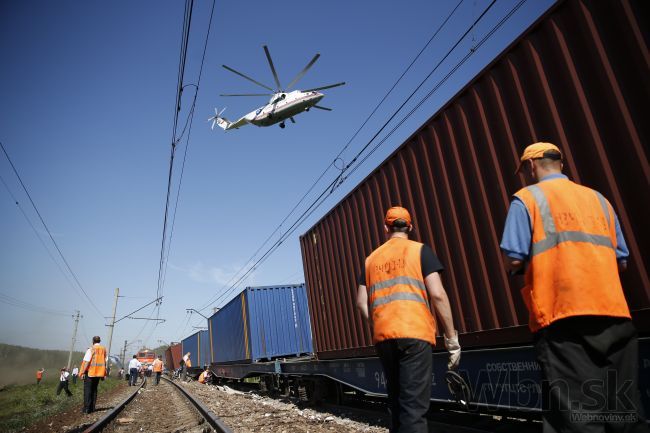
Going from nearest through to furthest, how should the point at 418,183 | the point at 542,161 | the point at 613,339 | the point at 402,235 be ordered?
the point at 613,339 → the point at 542,161 → the point at 402,235 → the point at 418,183

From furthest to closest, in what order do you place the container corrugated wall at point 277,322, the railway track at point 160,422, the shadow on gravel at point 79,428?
the container corrugated wall at point 277,322, the shadow on gravel at point 79,428, the railway track at point 160,422

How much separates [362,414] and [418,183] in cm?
414

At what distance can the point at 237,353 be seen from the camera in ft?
48.5

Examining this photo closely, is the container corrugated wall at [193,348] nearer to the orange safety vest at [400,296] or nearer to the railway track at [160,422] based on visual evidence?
the railway track at [160,422]

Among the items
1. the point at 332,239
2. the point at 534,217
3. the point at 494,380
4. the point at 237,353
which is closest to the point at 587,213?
the point at 534,217

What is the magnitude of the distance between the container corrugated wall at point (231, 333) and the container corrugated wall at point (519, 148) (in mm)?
8454

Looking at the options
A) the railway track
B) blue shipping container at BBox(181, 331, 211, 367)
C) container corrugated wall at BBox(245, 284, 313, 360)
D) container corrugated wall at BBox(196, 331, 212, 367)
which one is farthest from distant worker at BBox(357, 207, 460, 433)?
blue shipping container at BBox(181, 331, 211, 367)

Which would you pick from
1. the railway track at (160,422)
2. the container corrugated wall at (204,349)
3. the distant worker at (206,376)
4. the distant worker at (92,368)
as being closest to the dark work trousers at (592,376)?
the railway track at (160,422)

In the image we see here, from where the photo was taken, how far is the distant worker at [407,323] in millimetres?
2506

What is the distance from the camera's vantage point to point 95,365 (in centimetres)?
927

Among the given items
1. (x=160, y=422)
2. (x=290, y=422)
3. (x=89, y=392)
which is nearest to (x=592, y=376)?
(x=290, y=422)

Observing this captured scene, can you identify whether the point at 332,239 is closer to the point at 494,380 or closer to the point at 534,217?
the point at 494,380

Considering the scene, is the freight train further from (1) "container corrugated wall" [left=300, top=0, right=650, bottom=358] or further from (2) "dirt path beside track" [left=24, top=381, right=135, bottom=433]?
(2) "dirt path beside track" [left=24, top=381, right=135, bottom=433]

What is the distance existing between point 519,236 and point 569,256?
243mm
